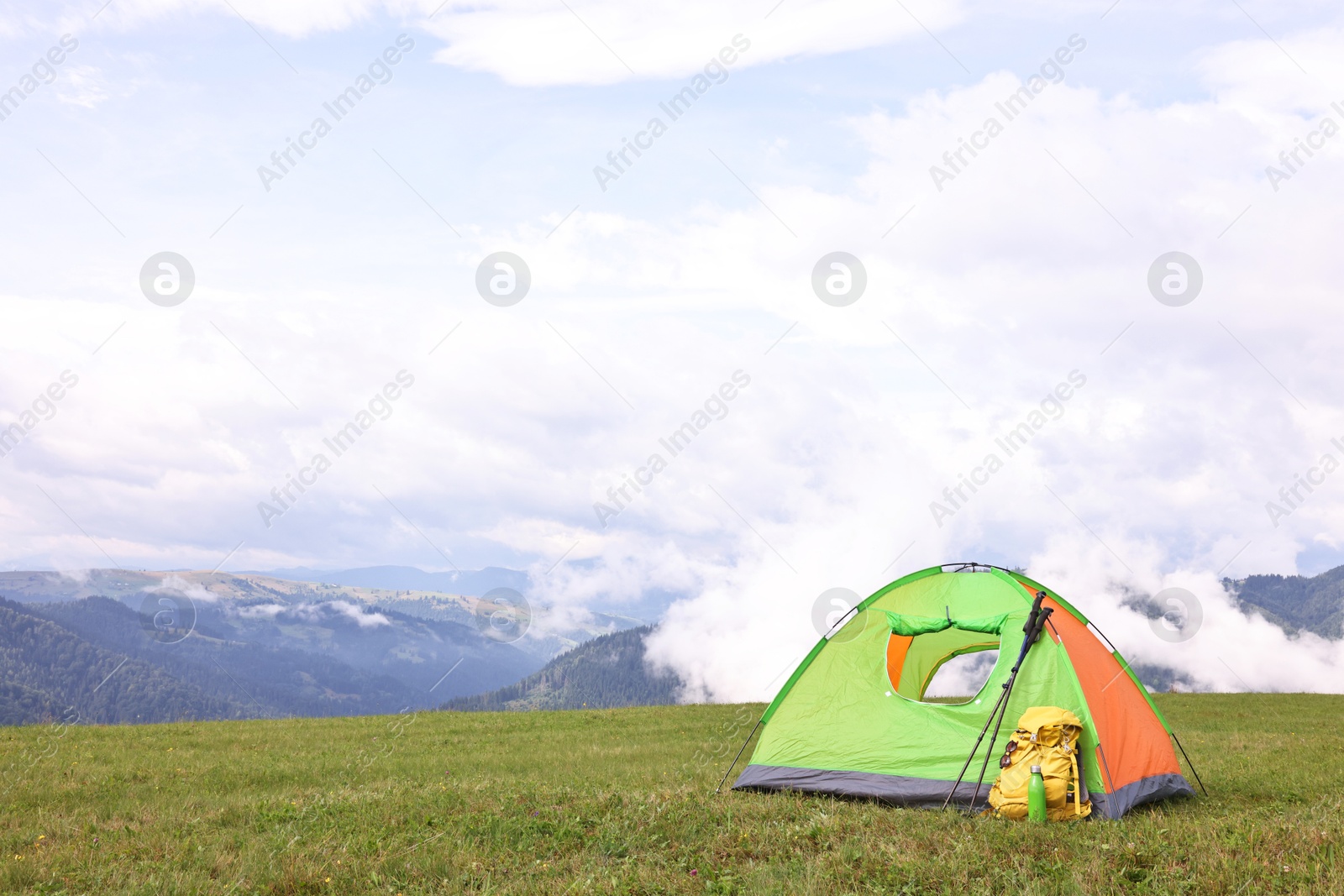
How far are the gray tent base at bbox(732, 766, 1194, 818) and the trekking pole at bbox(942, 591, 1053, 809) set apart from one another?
14cm

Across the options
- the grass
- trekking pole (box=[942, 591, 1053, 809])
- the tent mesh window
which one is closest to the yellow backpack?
trekking pole (box=[942, 591, 1053, 809])

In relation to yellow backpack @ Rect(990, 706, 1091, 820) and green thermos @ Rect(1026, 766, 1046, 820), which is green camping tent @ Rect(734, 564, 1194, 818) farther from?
green thermos @ Rect(1026, 766, 1046, 820)

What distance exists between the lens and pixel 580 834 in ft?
31.6

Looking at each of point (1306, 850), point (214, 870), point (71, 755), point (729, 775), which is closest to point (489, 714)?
point (71, 755)

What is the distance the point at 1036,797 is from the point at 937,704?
104 inches

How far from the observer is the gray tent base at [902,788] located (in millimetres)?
11203

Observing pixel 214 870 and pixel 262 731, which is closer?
pixel 214 870

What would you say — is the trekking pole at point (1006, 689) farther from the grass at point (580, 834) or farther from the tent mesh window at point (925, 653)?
the tent mesh window at point (925, 653)

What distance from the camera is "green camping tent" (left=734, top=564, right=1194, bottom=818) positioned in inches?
461

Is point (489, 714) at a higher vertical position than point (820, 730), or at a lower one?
lower

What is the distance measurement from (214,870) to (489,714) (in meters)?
18.3

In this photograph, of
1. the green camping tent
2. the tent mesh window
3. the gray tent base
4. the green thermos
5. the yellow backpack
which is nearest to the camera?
the green thermos

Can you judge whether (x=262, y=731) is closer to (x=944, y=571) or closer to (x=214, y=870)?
(x=214, y=870)

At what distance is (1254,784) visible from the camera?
13312mm
